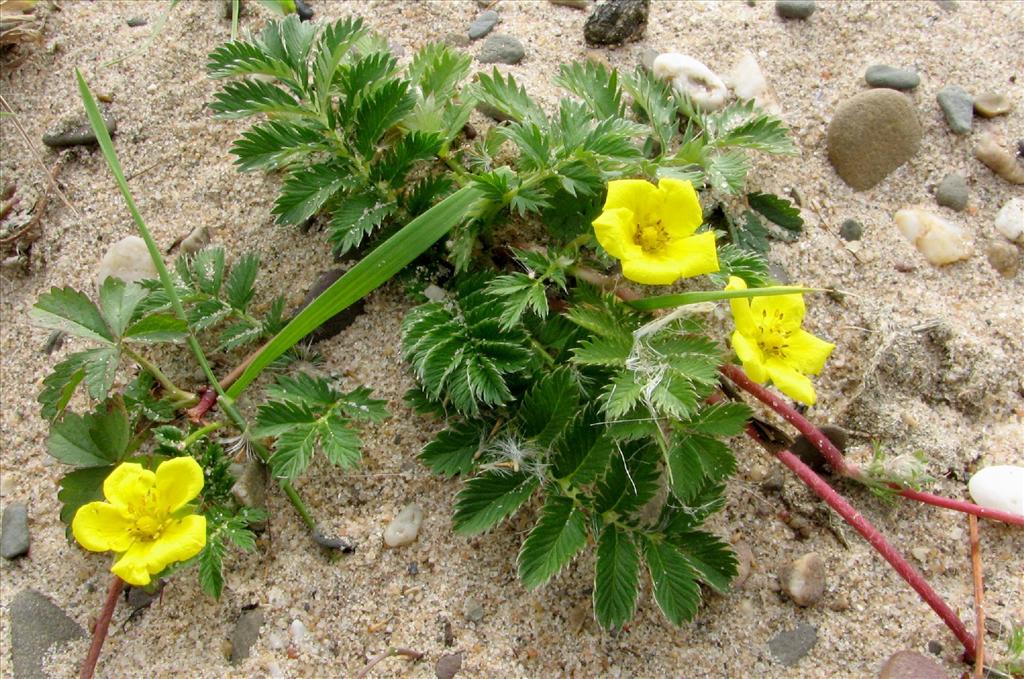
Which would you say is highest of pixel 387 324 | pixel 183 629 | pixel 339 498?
pixel 387 324

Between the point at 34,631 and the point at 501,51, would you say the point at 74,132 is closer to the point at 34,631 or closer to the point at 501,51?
the point at 501,51

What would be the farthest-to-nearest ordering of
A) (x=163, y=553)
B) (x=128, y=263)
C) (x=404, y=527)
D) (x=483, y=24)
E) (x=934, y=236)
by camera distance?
(x=483, y=24)
(x=934, y=236)
(x=128, y=263)
(x=404, y=527)
(x=163, y=553)

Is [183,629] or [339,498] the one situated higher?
[339,498]

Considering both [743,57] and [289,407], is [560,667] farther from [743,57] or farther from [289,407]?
[743,57]

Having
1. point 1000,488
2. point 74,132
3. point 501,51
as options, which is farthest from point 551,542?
point 74,132

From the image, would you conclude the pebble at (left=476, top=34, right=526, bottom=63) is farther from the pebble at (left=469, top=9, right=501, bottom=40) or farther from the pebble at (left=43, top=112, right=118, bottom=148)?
the pebble at (left=43, top=112, right=118, bottom=148)

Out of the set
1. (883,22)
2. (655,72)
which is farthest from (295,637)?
(883,22)

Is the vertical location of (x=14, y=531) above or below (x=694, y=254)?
below
